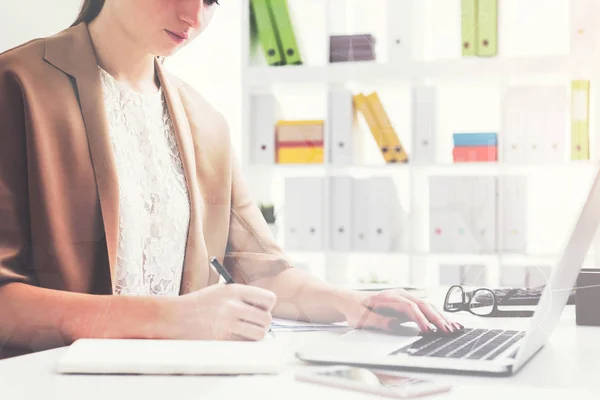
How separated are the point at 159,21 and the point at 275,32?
191 millimetres

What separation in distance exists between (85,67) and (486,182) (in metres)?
0.58

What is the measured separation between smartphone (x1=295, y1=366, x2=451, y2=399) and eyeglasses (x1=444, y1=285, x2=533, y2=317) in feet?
1.34

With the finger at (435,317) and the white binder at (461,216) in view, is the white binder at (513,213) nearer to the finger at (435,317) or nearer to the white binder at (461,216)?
the white binder at (461,216)

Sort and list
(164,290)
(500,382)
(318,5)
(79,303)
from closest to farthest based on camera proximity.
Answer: (500,382), (79,303), (164,290), (318,5)

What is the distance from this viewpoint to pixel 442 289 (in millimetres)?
1002

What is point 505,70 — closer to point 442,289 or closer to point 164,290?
point 442,289

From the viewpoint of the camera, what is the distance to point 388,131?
95 centimetres

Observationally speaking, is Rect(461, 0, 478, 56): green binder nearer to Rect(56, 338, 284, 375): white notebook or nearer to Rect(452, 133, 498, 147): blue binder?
Rect(452, 133, 498, 147): blue binder

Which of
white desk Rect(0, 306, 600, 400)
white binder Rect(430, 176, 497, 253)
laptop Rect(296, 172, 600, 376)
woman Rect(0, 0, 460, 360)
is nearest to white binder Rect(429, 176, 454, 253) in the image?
white binder Rect(430, 176, 497, 253)

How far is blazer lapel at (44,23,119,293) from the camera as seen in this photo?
0.85 metres

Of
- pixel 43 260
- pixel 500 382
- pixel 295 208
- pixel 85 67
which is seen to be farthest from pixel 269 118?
pixel 500 382

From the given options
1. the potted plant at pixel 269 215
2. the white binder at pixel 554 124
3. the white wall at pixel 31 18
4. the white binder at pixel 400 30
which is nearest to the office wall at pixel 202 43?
the white wall at pixel 31 18

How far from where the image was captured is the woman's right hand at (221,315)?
68 centimetres

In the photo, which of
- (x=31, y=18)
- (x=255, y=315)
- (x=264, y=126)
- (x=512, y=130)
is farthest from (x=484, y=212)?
(x=31, y=18)
